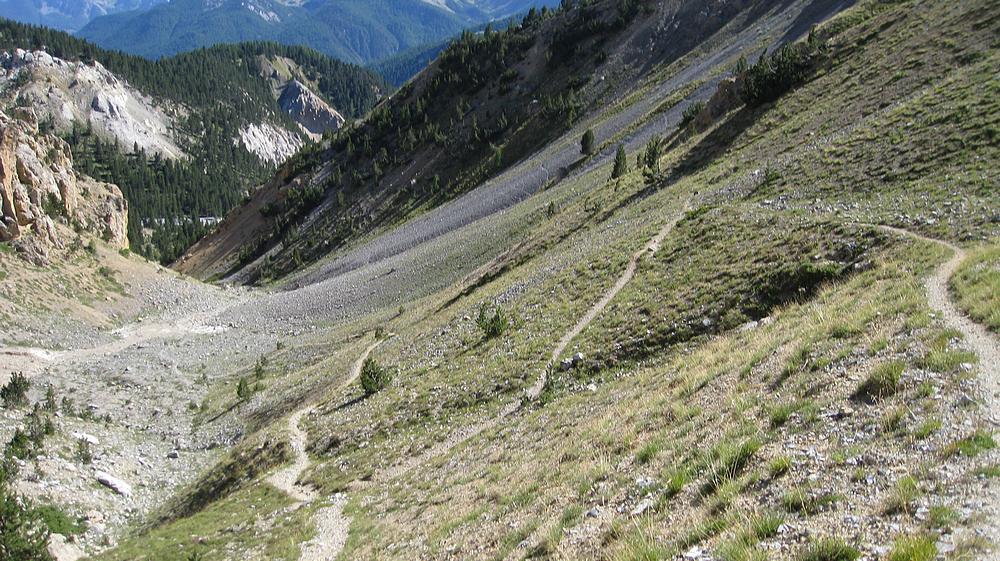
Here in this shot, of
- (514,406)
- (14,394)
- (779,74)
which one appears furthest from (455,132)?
(514,406)

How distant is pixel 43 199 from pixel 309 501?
2578 inches

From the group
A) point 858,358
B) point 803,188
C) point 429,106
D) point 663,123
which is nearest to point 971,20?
point 803,188

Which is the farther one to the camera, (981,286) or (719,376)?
(719,376)

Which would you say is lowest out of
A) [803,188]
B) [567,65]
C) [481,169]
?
[803,188]

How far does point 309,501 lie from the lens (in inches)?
726

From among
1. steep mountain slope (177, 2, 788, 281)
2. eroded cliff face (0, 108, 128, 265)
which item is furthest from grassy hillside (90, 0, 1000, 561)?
steep mountain slope (177, 2, 788, 281)

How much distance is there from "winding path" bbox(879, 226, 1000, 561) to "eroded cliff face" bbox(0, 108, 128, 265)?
66219 mm

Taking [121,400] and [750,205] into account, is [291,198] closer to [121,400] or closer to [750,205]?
[121,400]

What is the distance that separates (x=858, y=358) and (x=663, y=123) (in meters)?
60.9

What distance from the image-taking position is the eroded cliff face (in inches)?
2073

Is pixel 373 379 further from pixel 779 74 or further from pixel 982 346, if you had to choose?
pixel 779 74

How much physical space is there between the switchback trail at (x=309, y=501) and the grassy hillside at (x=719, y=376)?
397 millimetres

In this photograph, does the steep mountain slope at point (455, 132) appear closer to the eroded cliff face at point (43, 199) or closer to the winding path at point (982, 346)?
the eroded cliff face at point (43, 199)

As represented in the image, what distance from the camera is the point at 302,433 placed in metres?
25.1
